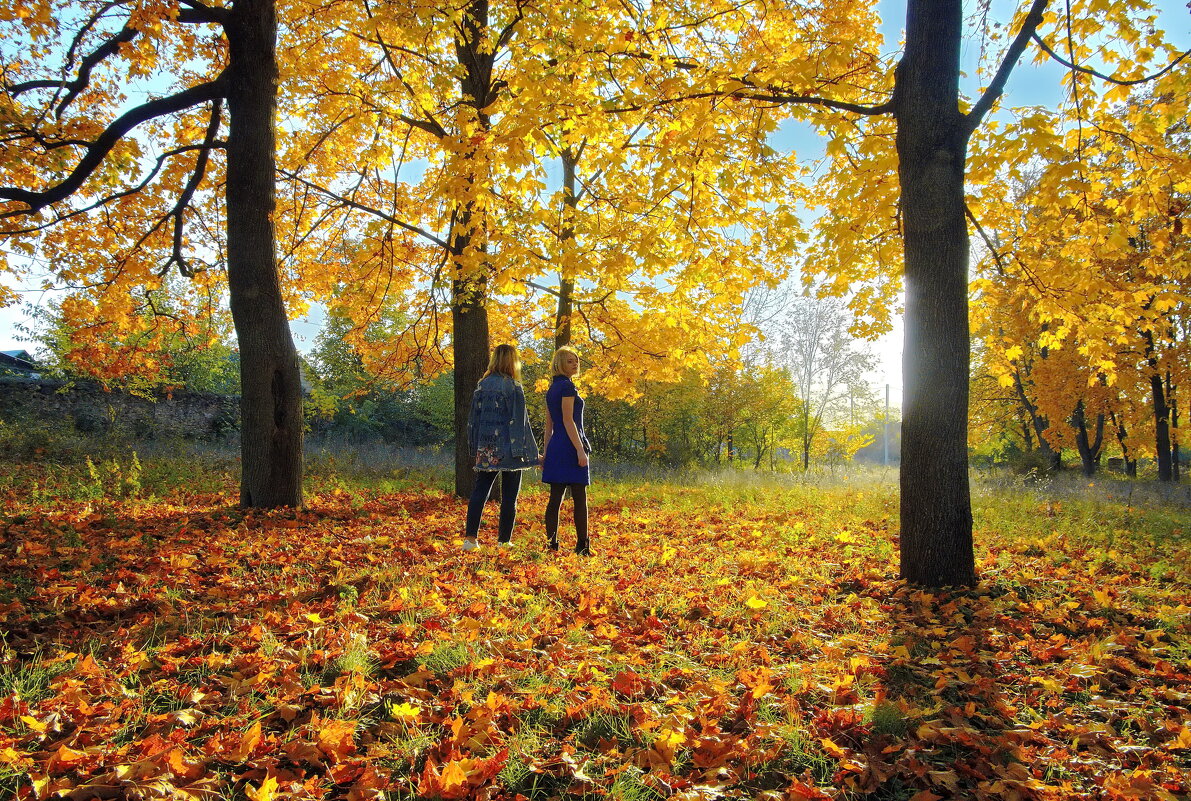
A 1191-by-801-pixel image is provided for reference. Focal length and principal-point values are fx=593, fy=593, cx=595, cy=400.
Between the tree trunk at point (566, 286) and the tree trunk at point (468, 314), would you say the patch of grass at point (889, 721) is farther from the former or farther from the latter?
the tree trunk at point (468, 314)

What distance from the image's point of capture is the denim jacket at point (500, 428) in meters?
5.24

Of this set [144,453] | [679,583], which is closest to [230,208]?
[679,583]

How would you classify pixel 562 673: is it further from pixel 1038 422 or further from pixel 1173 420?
pixel 1173 420

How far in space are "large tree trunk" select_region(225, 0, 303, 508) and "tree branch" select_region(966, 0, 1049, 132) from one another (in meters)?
6.77

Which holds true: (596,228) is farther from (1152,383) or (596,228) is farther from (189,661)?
(1152,383)

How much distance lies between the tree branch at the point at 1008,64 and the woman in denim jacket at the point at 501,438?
4.15 metres

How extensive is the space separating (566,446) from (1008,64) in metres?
4.70

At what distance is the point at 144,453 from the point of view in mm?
12523

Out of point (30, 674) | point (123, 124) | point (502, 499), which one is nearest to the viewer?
point (30, 674)

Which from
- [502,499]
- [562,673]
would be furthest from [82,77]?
[562,673]

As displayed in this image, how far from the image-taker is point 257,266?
6.43 m

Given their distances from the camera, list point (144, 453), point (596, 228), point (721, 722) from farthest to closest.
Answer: point (144, 453), point (596, 228), point (721, 722)

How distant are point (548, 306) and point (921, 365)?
810cm

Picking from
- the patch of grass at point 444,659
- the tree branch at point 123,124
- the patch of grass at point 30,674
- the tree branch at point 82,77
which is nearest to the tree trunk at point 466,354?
the tree branch at point 123,124
